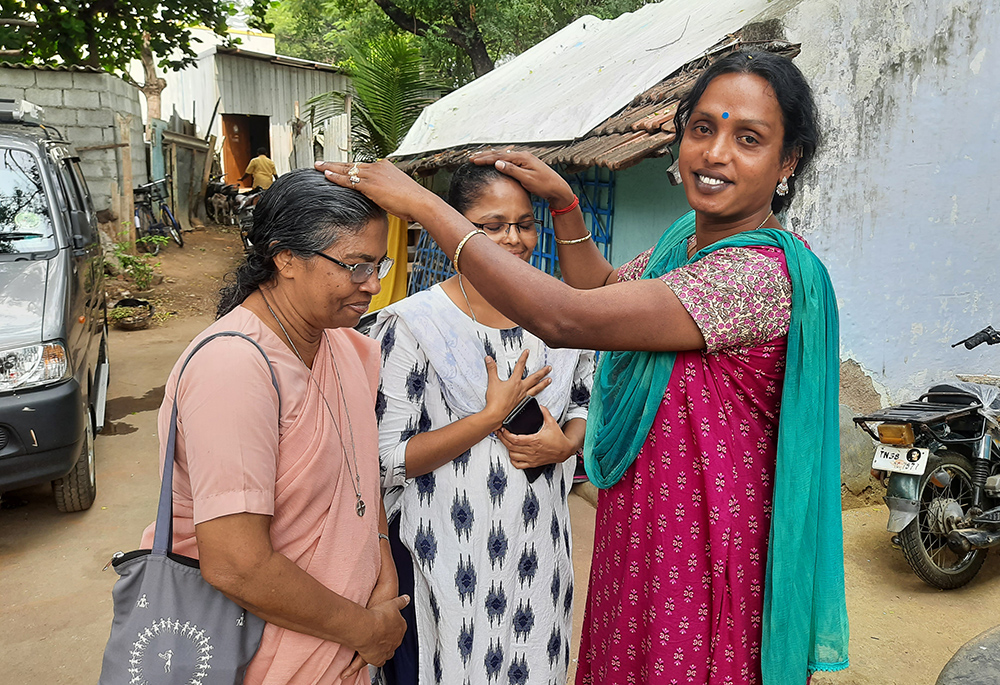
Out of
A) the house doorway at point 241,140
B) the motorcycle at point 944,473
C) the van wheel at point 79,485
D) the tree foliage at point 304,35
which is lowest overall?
the van wheel at point 79,485

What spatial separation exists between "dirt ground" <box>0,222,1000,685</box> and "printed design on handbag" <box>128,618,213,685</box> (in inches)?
88.6

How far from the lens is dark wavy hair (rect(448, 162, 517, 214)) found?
2.05 metres

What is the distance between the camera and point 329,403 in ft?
5.18

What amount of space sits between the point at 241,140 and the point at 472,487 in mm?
21612

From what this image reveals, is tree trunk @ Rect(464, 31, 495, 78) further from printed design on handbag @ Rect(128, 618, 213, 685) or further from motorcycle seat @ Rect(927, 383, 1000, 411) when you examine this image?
printed design on handbag @ Rect(128, 618, 213, 685)

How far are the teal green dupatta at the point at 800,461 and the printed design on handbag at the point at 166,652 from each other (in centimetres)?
84

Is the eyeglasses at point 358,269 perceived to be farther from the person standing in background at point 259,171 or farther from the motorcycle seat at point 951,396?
the person standing in background at point 259,171

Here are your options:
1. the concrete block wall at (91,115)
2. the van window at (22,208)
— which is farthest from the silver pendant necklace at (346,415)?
the concrete block wall at (91,115)

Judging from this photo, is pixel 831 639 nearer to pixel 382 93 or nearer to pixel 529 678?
pixel 529 678

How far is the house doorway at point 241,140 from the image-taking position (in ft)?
68.8

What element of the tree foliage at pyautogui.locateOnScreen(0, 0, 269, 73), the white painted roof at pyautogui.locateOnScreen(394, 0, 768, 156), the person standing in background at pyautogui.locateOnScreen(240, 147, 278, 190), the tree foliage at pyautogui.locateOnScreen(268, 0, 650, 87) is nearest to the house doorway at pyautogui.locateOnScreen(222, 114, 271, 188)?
the person standing in background at pyautogui.locateOnScreen(240, 147, 278, 190)

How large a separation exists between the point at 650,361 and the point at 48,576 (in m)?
3.70

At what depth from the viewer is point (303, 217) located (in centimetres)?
149

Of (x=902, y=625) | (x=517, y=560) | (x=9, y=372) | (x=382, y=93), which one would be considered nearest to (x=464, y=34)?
(x=382, y=93)
